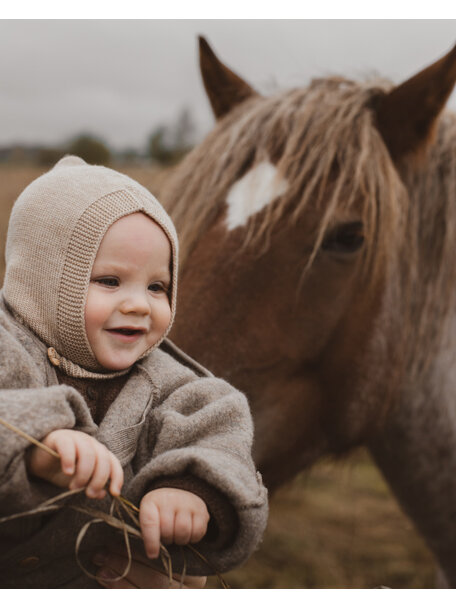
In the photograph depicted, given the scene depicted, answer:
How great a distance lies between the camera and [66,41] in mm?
1171

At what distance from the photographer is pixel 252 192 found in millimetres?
1144

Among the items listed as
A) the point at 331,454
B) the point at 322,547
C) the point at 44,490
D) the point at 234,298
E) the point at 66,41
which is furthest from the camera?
the point at 322,547


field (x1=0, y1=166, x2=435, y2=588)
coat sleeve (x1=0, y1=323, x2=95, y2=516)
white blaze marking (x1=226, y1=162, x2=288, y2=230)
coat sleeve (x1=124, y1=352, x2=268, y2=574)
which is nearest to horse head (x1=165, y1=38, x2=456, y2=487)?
white blaze marking (x1=226, y1=162, x2=288, y2=230)

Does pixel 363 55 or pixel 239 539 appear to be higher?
pixel 363 55

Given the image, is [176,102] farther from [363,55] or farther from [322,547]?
[322,547]

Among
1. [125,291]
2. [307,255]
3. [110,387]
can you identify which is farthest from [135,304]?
[307,255]

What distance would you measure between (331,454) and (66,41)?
41.5 inches

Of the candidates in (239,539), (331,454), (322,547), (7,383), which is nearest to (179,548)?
(239,539)

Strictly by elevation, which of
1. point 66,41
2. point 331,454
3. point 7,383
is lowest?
point 331,454

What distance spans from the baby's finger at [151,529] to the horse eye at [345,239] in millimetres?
691

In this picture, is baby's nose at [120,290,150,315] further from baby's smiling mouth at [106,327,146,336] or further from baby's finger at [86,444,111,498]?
baby's finger at [86,444,111,498]

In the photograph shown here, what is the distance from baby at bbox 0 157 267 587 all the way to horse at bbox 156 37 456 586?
30cm

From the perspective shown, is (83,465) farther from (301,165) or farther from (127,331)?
(301,165)

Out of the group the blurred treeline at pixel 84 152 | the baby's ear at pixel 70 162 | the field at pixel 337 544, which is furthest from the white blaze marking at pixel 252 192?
the field at pixel 337 544
